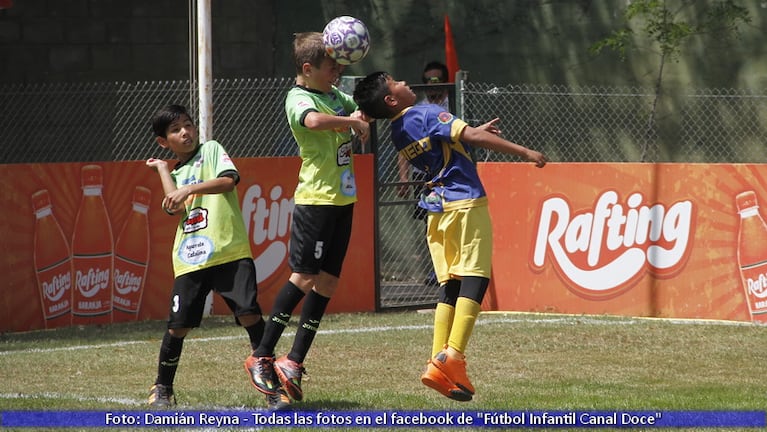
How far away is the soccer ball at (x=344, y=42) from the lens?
24.6ft

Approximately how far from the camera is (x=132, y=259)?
37.6ft

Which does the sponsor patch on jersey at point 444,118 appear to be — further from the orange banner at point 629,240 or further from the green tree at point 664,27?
the green tree at point 664,27

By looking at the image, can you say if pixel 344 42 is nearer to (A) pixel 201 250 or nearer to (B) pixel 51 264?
(A) pixel 201 250

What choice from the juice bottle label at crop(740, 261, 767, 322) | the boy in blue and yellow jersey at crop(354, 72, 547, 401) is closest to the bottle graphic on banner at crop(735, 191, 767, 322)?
the juice bottle label at crop(740, 261, 767, 322)

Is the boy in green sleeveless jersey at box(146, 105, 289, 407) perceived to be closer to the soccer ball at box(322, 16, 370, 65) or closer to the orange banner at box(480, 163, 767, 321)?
the soccer ball at box(322, 16, 370, 65)

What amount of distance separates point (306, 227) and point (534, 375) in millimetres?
2055

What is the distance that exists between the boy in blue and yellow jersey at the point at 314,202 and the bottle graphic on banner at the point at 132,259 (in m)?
4.10

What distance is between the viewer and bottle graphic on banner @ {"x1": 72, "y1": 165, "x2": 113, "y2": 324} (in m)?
11.2

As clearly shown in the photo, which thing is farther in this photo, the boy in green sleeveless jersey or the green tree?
the green tree

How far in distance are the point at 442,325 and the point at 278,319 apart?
932 mm

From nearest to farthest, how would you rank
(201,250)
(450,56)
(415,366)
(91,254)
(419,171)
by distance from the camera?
(201,250), (415,366), (91,254), (419,171), (450,56)
